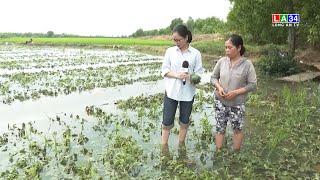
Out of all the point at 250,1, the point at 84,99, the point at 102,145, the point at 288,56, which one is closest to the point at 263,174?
the point at 102,145

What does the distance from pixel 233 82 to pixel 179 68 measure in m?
0.83

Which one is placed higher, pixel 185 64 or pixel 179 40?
pixel 179 40

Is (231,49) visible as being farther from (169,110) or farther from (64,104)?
(64,104)

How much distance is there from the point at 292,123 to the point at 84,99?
6.27 meters

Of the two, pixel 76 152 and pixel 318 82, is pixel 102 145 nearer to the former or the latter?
pixel 76 152

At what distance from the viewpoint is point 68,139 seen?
289 inches

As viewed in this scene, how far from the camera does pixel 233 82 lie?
6109 mm

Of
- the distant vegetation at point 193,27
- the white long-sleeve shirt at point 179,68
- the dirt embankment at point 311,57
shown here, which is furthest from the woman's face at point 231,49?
the distant vegetation at point 193,27

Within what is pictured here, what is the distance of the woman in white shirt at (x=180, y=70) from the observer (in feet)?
20.4

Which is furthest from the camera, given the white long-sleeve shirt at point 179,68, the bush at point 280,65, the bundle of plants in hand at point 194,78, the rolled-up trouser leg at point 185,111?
the bush at point 280,65

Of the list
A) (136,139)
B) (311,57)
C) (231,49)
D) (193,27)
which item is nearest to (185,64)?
(231,49)

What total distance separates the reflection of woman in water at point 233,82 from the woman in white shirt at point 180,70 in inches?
15.1

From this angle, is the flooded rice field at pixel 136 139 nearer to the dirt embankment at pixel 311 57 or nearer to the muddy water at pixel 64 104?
the muddy water at pixel 64 104

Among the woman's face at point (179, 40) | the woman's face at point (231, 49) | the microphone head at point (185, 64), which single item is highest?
the woman's face at point (179, 40)
